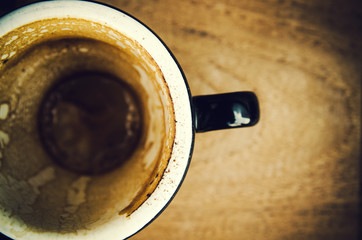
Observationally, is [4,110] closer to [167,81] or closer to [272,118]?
[167,81]

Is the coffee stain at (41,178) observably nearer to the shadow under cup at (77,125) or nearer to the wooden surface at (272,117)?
the shadow under cup at (77,125)

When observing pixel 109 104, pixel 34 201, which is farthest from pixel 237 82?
pixel 34 201

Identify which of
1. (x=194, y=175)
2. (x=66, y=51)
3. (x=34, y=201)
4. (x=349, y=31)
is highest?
(x=349, y=31)

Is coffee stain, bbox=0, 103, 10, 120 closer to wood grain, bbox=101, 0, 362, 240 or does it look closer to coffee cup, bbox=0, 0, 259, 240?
coffee cup, bbox=0, 0, 259, 240

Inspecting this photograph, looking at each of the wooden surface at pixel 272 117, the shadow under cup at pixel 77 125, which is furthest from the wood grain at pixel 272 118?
the shadow under cup at pixel 77 125

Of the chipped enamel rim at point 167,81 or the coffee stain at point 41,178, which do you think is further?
the coffee stain at point 41,178

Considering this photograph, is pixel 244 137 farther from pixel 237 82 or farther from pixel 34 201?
pixel 34 201
